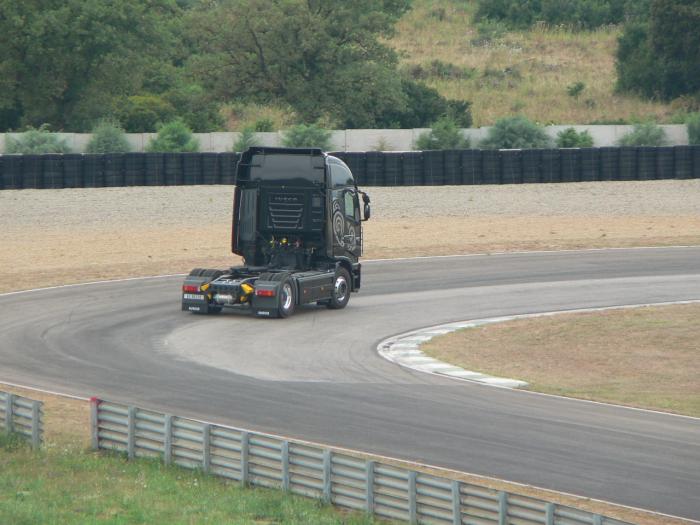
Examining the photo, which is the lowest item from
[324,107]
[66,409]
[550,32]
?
[66,409]

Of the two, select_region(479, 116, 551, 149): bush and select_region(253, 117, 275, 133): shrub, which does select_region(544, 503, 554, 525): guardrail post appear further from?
select_region(253, 117, 275, 133): shrub

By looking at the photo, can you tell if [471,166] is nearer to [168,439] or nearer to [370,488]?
[168,439]

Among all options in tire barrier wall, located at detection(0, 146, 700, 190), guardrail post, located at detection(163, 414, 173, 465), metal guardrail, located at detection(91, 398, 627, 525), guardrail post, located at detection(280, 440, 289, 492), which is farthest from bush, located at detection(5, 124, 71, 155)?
guardrail post, located at detection(280, 440, 289, 492)

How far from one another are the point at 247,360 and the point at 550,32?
78.1m

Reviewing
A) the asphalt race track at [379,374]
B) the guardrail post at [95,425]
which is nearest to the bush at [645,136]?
the asphalt race track at [379,374]

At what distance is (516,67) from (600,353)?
216ft

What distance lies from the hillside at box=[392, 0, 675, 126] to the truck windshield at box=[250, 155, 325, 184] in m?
47.5

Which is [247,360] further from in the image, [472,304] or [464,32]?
[464,32]

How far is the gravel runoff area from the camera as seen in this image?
38.7 meters

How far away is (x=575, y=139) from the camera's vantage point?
196 feet

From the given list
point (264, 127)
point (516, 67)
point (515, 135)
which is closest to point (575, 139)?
point (515, 135)

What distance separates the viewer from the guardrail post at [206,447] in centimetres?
1448

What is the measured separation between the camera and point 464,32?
3910 inches

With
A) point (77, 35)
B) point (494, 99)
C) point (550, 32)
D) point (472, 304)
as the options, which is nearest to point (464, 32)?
point (550, 32)
